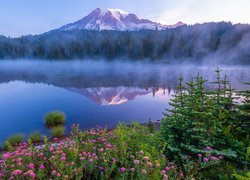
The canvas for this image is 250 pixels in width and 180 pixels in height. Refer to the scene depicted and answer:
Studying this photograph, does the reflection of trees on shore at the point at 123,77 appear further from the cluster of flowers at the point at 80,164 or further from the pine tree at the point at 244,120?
the cluster of flowers at the point at 80,164

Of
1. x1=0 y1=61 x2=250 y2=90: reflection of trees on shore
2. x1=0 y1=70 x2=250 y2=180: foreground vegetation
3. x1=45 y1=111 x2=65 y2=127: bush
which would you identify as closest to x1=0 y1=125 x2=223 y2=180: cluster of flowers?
x1=0 y1=70 x2=250 y2=180: foreground vegetation

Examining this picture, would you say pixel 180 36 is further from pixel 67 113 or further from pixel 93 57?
pixel 67 113

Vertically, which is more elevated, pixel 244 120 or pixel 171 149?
pixel 244 120

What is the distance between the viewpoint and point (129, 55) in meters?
143

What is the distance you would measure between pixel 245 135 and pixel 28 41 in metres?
210

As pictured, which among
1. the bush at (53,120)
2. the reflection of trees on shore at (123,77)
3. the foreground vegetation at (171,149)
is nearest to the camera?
the foreground vegetation at (171,149)

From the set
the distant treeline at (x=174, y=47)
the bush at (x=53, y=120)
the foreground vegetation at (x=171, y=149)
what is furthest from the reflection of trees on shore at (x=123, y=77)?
the foreground vegetation at (x=171, y=149)

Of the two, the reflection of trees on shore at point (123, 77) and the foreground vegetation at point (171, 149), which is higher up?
the foreground vegetation at point (171, 149)

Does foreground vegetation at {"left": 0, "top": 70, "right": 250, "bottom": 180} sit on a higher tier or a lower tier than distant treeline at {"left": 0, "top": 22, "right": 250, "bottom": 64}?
lower

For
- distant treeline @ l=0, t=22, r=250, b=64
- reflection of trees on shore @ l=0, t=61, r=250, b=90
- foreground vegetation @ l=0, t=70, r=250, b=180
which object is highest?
distant treeline @ l=0, t=22, r=250, b=64

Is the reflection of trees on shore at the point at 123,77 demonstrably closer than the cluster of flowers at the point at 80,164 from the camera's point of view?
No

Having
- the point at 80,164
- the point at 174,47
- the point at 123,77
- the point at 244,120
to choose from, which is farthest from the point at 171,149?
the point at 174,47

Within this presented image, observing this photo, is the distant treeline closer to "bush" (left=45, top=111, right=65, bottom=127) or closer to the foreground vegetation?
"bush" (left=45, top=111, right=65, bottom=127)

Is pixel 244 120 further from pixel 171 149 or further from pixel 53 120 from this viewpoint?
pixel 53 120
